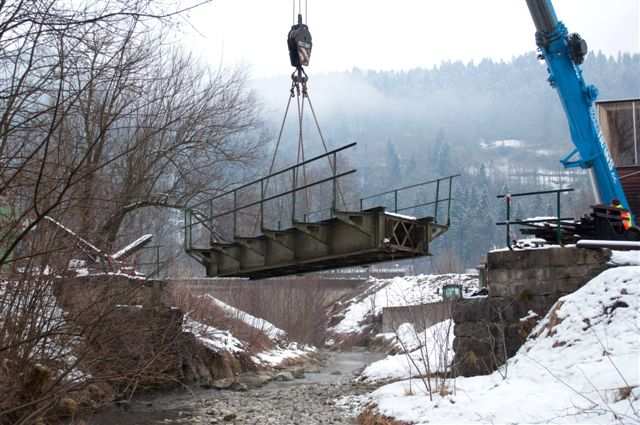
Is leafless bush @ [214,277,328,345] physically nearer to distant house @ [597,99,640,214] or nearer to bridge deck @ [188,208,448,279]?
distant house @ [597,99,640,214]

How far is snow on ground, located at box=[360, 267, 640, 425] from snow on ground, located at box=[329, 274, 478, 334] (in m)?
37.4

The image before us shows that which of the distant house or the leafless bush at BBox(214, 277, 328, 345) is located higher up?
the distant house

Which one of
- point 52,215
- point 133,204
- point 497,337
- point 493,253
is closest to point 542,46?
point 493,253

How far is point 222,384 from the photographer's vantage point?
26.0 m

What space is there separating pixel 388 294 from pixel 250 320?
2040 cm

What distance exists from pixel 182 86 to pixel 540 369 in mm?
16810

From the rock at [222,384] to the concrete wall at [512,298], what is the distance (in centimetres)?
1069

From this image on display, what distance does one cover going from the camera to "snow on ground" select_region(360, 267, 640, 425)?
34.0ft

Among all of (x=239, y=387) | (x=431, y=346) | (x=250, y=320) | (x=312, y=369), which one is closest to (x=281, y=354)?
(x=312, y=369)

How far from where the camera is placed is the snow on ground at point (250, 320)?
35.3m

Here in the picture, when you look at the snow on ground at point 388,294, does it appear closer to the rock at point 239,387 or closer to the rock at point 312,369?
the rock at point 312,369

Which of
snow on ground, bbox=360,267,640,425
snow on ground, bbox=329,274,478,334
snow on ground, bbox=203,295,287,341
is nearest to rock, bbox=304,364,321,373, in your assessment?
snow on ground, bbox=203,295,287,341

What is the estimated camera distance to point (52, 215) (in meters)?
9.89

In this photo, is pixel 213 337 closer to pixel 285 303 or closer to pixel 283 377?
pixel 283 377
